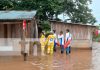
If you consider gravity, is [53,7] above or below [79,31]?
above

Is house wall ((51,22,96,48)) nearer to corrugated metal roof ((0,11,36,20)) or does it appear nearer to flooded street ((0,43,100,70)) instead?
corrugated metal roof ((0,11,36,20))

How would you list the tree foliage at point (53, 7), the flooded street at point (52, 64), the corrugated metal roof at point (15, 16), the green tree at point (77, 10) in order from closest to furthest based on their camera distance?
the flooded street at point (52, 64), the corrugated metal roof at point (15, 16), the tree foliage at point (53, 7), the green tree at point (77, 10)

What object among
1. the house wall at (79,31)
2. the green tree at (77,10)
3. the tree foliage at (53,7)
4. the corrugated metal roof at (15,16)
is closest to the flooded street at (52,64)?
the corrugated metal roof at (15,16)

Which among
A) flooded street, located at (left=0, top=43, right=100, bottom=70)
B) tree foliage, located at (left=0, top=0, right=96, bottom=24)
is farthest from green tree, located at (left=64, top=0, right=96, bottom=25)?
flooded street, located at (left=0, top=43, right=100, bottom=70)

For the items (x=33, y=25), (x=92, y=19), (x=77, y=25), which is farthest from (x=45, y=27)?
(x=92, y=19)

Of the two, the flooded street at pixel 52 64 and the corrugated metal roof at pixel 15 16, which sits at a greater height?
the corrugated metal roof at pixel 15 16

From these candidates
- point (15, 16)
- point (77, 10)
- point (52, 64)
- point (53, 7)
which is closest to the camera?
point (52, 64)


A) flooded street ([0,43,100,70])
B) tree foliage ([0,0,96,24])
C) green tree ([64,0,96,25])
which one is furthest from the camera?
green tree ([64,0,96,25])

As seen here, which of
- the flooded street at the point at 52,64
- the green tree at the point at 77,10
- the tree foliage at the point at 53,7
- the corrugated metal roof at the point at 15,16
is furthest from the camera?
the green tree at the point at 77,10

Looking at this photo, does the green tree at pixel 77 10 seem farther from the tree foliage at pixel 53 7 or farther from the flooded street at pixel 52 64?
the flooded street at pixel 52 64

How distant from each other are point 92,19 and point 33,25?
11.1 meters

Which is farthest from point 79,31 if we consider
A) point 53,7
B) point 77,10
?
point 77,10

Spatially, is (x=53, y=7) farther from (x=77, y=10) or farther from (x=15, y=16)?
(x=15, y=16)

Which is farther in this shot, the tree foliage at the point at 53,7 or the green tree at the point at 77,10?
the green tree at the point at 77,10
